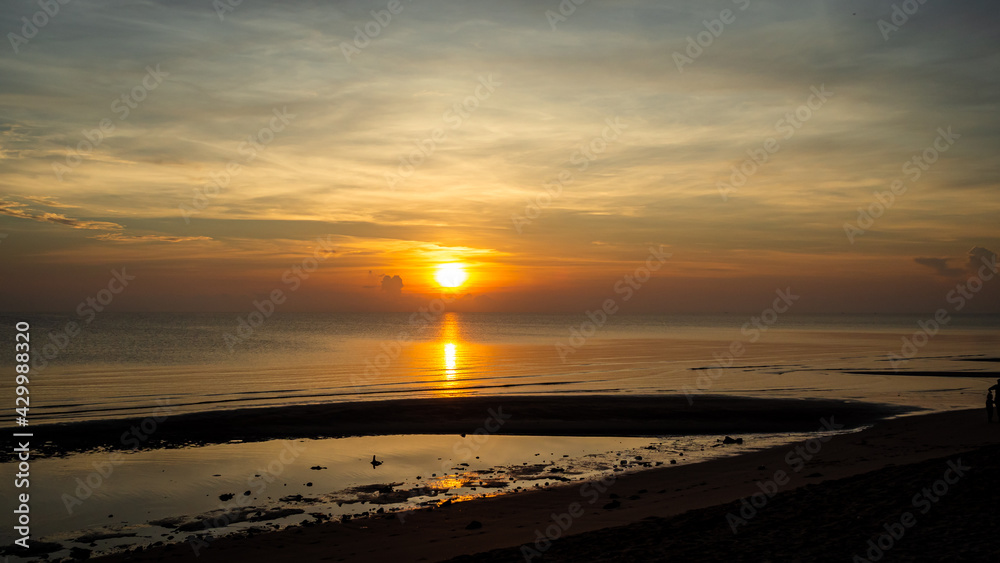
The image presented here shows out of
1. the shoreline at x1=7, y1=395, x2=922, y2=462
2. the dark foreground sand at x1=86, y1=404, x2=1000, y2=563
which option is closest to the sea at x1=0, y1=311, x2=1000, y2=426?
the shoreline at x1=7, y1=395, x2=922, y2=462

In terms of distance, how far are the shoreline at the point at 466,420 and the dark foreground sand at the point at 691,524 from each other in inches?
463

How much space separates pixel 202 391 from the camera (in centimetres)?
4491

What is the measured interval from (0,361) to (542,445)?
2696 inches

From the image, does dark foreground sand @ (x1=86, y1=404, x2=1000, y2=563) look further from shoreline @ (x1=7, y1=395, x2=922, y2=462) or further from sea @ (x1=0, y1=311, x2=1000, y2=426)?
sea @ (x1=0, y1=311, x2=1000, y2=426)

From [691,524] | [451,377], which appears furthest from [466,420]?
[451,377]

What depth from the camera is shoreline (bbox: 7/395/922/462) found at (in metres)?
28.1

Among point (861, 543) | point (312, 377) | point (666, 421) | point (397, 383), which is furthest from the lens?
point (312, 377)

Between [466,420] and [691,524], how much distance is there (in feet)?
69.5

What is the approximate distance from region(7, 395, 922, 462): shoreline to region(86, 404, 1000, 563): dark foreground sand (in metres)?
11.7

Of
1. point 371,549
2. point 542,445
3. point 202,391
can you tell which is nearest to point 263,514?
point 371,549

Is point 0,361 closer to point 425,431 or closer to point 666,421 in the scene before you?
point 425,431

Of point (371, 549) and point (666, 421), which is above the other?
point (666, 421)

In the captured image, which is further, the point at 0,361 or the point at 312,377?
the point at 0,361

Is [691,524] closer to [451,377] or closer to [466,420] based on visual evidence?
[466,420]
